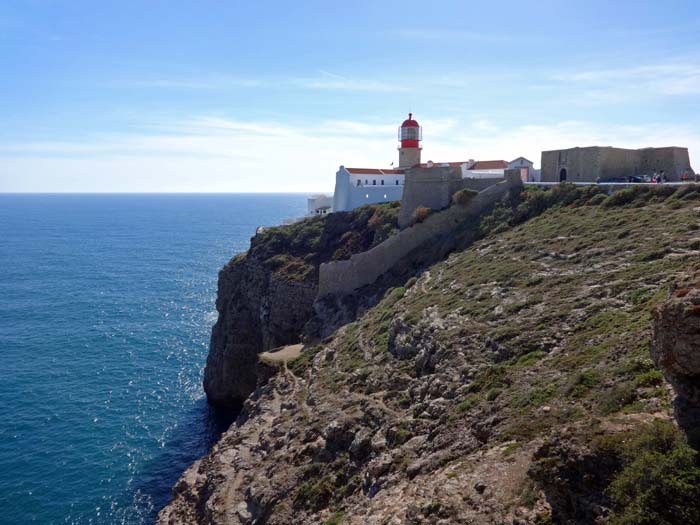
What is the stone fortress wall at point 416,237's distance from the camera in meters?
33.2

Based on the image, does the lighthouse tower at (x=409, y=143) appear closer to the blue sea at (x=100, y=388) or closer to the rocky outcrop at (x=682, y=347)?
the blue sea at (x=100, y=388)

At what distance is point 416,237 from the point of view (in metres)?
33.5

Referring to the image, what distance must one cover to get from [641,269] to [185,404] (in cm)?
2985

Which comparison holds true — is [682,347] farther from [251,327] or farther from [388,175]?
[388,175]

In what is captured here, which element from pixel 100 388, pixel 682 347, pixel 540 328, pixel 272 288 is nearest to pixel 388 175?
pixel 272 288

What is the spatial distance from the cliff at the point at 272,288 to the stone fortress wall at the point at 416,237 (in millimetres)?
4660

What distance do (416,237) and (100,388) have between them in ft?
76.1

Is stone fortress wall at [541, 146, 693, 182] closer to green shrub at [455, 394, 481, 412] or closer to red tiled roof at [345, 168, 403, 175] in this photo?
red tiled roof at [345, 168, 403, 175]

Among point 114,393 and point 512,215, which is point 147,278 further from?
point 512,215

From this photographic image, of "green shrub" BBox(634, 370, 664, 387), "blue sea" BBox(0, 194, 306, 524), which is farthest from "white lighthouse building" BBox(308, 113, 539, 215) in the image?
"green shrub" BBox(634, 370, 664, 387)

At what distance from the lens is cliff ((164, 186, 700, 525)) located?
26.5 ft

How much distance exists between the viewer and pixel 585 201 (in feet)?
90.8

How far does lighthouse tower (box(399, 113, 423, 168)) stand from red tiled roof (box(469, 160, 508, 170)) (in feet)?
17.5

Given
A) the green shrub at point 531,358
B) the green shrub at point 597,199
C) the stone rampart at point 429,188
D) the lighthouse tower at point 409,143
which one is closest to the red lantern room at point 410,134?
the lighthouse tower at point 409,143
